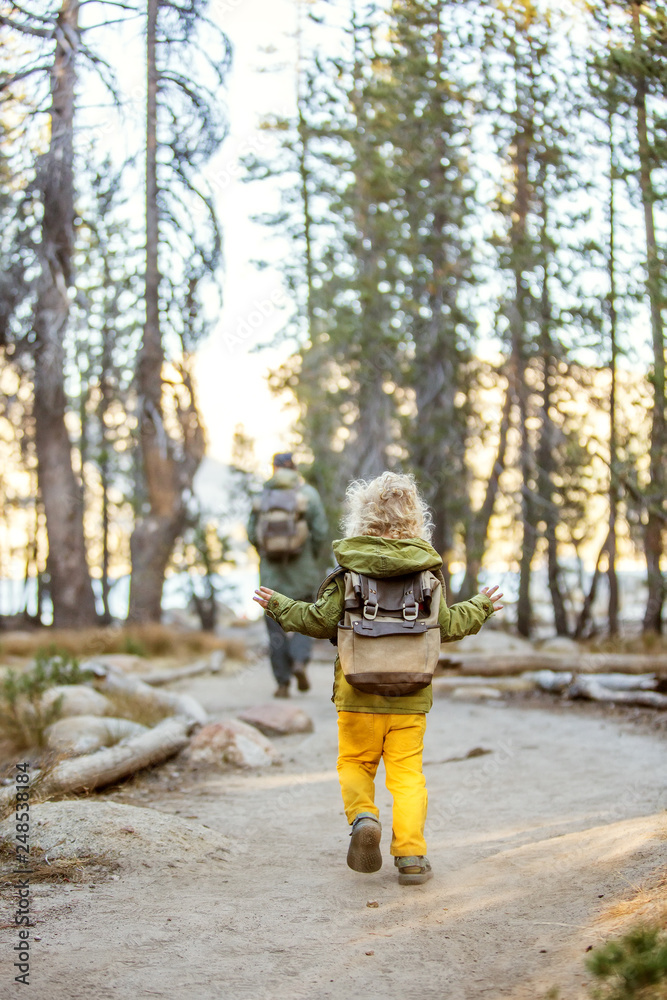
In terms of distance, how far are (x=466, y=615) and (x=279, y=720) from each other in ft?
14.1

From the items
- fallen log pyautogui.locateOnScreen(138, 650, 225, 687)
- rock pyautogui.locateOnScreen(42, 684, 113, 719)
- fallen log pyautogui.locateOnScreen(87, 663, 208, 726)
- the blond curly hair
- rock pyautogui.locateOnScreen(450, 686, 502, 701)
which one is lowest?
rock pyautogui.locateOnScreen(450, 686, 502, 701)

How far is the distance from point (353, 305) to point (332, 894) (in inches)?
652

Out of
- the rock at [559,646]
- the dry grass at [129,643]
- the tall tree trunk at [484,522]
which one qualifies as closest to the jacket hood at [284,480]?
the dry grass at [129,643]

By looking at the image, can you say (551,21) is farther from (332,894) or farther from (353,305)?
(332,894)

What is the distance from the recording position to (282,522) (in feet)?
30.4

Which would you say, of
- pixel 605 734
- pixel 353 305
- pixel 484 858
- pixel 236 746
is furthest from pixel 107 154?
pixel 484 858

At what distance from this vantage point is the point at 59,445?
1532 cm

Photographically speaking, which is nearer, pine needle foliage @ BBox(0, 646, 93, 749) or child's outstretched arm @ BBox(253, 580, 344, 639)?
child's outstretched arm @ BBox(253, 580, 344, 639)

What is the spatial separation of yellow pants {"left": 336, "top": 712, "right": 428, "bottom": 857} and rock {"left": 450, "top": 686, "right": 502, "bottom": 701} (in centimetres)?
667

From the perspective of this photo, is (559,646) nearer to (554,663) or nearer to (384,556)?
(554,663)

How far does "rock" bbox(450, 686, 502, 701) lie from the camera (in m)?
10.8

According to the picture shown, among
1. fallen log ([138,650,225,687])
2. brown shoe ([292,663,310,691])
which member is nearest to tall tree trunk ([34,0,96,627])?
fallen log ([138,650,225,687])

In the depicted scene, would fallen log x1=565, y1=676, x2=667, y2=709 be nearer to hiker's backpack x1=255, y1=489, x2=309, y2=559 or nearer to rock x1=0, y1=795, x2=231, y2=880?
hiker's backpack x1=255, y1=489, x2=309, y2=559

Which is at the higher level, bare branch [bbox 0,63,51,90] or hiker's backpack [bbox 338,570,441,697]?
bare branch [bbox 0,63,51,90]
